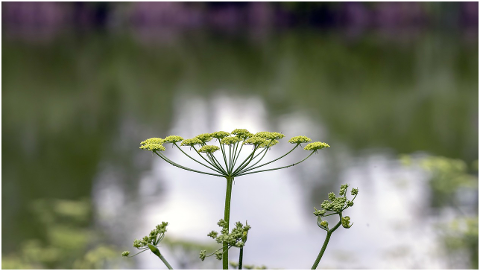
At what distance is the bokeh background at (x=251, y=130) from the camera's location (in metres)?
8.17

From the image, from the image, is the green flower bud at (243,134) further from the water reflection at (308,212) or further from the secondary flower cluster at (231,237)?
the water reflection at (308,212)

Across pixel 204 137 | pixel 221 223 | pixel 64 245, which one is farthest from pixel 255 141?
pixel 64 245

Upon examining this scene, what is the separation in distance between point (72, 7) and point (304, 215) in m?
38.2

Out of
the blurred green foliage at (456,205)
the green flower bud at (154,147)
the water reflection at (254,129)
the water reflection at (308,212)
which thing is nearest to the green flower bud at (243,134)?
the green flower bud at (154,147)

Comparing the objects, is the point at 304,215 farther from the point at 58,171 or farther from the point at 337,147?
the point at 58,171

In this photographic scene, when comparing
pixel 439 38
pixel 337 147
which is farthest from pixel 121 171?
pixel 439 38

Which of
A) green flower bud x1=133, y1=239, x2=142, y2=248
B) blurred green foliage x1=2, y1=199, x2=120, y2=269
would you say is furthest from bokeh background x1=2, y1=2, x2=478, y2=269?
green flower bud x1=133, y1=239, x2=142, y2=248

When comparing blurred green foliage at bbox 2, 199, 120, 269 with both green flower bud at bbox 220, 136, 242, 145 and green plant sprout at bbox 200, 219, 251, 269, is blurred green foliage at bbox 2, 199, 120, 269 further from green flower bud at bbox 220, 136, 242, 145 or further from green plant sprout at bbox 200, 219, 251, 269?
green plant sprout at bbox 200, 219, 251, 269

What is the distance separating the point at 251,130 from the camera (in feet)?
42.1

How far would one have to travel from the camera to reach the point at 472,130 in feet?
44.4

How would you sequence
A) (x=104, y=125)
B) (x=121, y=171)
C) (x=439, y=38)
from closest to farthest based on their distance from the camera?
1. (x=121, y=171)
2. (x=104, y=125)
3. (x=439, y=38)

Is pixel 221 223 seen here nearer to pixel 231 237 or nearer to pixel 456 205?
pixel 231 237

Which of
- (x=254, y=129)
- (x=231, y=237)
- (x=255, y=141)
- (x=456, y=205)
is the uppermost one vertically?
(x=254, y=129)

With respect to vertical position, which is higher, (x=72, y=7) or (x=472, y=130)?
(x=72, y=7)
